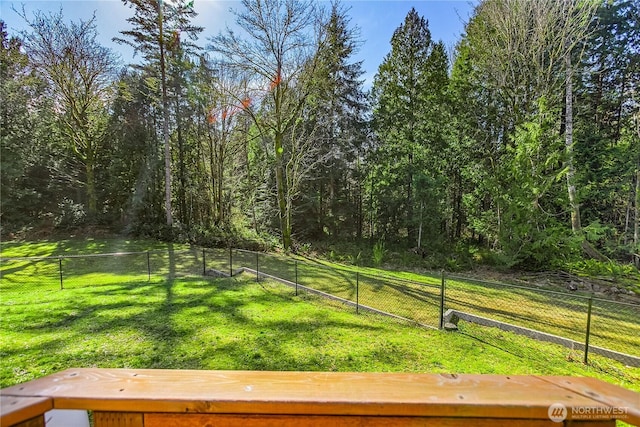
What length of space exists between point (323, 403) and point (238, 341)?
342 cm

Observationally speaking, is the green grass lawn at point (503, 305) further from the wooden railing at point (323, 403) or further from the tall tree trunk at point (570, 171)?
the tall tree trunk at point (570, 171)

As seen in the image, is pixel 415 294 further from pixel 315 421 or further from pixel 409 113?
pixel 409 113

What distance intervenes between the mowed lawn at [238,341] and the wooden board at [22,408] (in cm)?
271

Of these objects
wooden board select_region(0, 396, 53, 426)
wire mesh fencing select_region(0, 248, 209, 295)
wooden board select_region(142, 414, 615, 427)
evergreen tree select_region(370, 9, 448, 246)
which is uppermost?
evergreen tree select_region(370, 9, 448, 246)

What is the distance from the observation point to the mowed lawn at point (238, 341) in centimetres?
330

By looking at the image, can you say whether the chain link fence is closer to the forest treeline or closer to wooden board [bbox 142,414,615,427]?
the forest treeline

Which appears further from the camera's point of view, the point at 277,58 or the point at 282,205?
the point at 282,205

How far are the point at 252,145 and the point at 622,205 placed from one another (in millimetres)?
19081

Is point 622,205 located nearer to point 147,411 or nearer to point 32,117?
point 147,411

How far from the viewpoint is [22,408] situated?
697 mm

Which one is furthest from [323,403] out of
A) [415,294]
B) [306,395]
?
[415,294]

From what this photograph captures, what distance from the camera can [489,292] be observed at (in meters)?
7.71

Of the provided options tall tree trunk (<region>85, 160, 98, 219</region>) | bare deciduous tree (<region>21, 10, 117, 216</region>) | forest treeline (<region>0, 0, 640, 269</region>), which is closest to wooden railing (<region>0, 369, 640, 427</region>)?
forest treeline (<region>0, 0, 640, 269</region>)

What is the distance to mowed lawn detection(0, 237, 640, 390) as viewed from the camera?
330cm
